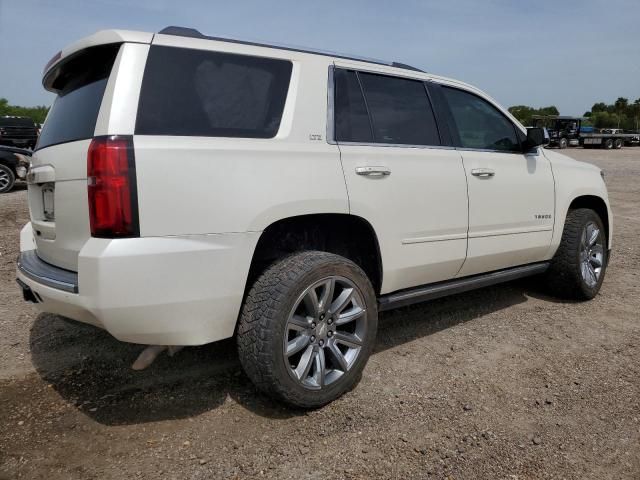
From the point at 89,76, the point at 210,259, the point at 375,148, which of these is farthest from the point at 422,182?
the point at 89,76

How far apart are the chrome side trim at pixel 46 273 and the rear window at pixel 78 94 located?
64 centimetres

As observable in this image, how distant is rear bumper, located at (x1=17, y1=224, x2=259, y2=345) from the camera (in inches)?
82.3

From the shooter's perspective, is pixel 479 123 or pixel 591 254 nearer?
pixel 479 123

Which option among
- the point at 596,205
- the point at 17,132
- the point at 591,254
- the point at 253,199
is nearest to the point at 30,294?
the point at 253,199

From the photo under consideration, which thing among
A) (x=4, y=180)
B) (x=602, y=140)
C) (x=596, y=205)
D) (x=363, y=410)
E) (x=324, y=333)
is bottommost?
(x=363, y=410)

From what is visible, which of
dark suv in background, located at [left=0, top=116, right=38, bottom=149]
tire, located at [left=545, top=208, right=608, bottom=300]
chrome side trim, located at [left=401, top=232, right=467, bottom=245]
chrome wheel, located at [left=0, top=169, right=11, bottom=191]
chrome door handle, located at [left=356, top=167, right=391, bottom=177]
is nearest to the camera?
chrome door handle, located at [left=356, top=167, right=391, bottom=177]

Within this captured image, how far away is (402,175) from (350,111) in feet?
1.61

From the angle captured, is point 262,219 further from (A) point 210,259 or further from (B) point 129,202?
(B) point 129,202

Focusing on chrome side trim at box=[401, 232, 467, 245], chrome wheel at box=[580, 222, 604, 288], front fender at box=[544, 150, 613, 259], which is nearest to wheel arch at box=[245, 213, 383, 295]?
chrome side trim at box=[401, 232, 467, 245]

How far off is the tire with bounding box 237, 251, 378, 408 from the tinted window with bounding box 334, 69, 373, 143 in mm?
739

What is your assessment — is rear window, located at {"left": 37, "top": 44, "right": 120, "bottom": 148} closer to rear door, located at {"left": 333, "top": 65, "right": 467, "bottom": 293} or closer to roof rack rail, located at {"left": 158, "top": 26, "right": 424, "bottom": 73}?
roof rack rail, located at {"left": 158, "top": 26, "right": 424, "bottom": 73}

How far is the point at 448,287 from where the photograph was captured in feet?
11.2

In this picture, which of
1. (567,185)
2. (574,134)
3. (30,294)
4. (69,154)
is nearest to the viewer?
(69,154)

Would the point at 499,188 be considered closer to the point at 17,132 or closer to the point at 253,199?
the point at 253,199
